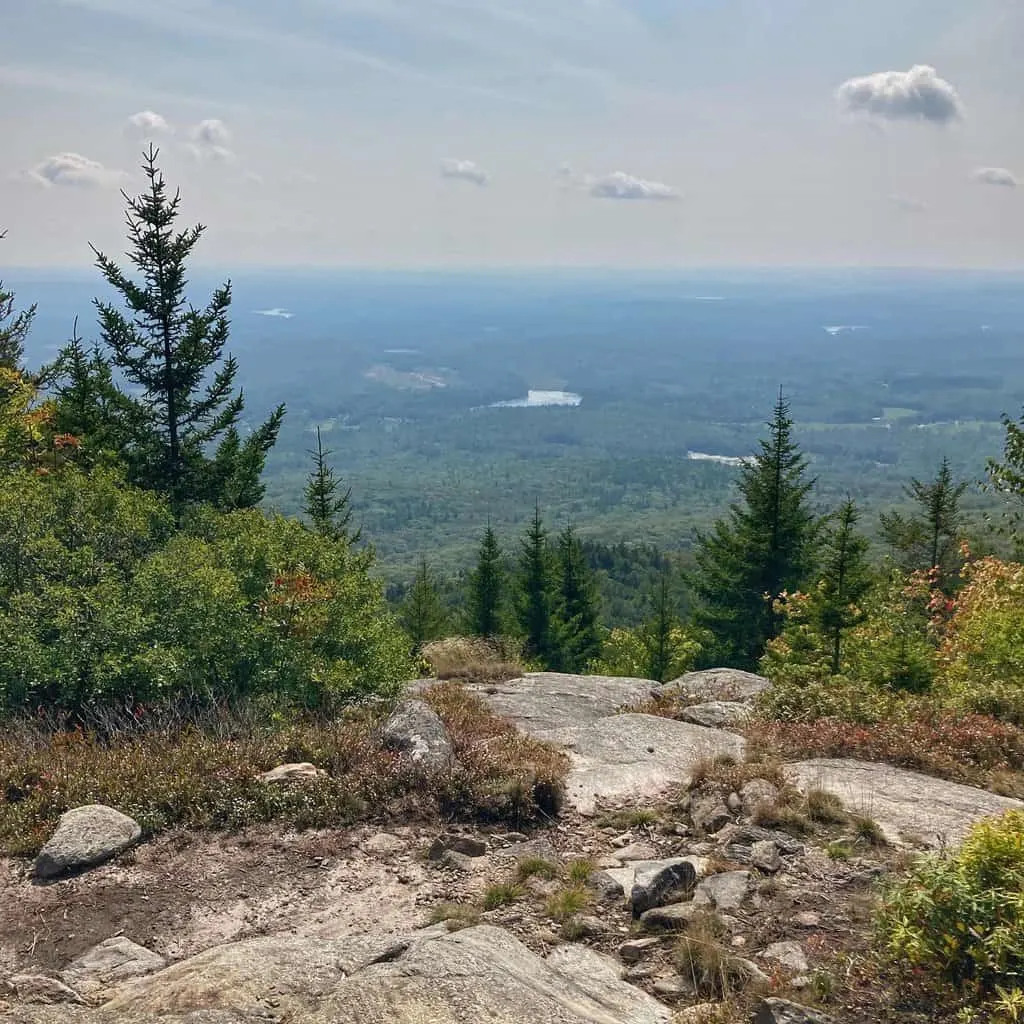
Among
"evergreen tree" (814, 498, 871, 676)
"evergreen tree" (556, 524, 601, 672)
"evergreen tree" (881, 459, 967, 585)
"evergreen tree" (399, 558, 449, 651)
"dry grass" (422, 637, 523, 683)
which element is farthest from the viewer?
"evergreen tree" (556, 524, 601, 672)

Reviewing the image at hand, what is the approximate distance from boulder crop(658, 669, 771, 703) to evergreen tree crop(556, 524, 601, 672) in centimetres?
2074

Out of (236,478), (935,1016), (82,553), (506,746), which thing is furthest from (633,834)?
(236,478)

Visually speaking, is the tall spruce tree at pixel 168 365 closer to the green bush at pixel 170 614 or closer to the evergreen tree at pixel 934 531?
the green bush at pixel 170 614

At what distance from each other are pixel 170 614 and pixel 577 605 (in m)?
31.1

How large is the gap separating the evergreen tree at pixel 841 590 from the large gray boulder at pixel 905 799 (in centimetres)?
Answer: 998

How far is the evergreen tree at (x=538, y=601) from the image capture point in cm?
3819

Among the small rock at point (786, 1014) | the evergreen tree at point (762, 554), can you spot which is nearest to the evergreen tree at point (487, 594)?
the evergreen tree at point (762, 554)

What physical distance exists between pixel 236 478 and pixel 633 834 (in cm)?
1722

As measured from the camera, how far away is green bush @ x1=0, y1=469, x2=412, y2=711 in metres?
10.2

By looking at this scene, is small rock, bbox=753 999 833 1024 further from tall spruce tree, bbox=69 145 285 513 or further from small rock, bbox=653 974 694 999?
tall spruce tree, bbox=69 145 285 513

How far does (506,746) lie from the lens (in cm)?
989

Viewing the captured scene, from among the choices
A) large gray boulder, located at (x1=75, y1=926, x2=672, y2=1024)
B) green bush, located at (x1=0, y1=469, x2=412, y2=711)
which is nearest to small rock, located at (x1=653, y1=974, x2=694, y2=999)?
large gray boulder, located at (x1=75, y1=926, x2=672, y2=1024)

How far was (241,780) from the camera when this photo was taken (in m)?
8.47

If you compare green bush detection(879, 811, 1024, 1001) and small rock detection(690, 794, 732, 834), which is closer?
green bush detection(879, 811, 1024, 1001)
